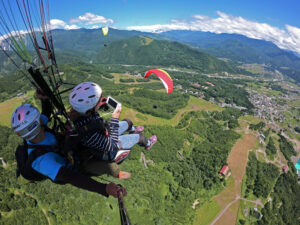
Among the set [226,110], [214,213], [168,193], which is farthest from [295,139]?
[168,193]

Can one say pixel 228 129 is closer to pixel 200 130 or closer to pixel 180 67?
pixel 200 130

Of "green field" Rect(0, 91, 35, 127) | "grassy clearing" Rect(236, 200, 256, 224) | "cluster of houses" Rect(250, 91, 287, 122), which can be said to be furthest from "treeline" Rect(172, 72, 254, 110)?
"green field" Rect(0, 91, 35, 127)

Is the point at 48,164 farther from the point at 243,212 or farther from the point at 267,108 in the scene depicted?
the point at 267,108

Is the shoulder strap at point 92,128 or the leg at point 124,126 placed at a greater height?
the shoulder strap at point 92,128

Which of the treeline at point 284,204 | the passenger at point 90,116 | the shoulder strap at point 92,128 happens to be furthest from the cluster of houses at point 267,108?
the shoulder strap at point 92,128

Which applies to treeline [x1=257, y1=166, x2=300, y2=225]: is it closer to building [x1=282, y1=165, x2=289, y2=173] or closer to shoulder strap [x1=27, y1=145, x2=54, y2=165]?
building [x1=282, y1=165, x2=289, y2=173]

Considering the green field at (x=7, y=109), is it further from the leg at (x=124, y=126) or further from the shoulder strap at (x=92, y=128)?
the shoulder strap at (x=92, y=128)

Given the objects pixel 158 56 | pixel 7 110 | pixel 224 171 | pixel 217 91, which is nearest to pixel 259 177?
pixel 224 171
